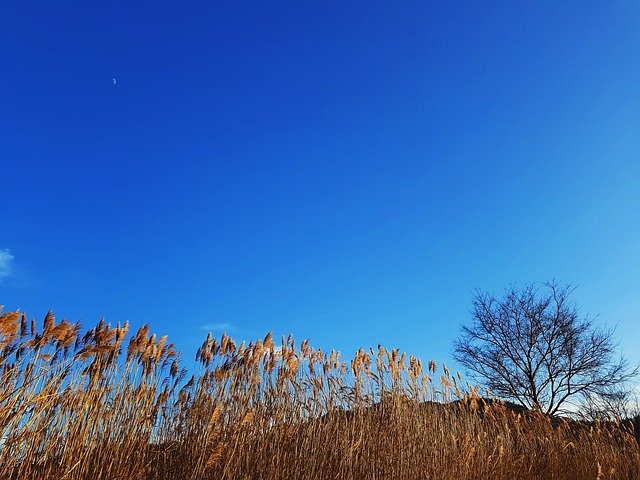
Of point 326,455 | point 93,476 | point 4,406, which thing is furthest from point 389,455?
point 4,406

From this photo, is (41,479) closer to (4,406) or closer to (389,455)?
(4,406)

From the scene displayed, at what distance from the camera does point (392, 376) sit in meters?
5.89

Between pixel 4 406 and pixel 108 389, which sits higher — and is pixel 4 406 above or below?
below

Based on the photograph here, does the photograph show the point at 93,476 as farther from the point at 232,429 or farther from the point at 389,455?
the point at 389,455

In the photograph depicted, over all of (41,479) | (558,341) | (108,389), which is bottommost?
(41,479)

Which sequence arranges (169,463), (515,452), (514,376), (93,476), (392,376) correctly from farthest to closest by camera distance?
(514,376)
(515,452)
(392,376)
(169,463)
(93,476)

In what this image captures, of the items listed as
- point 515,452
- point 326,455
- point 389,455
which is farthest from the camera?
point 515,452

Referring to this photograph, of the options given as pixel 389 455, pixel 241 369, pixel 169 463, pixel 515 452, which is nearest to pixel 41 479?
pixel 169 463

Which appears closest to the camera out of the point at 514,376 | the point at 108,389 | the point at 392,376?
the point at 108,389

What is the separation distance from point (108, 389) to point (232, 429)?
3.66 ft

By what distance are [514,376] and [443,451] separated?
16.7m

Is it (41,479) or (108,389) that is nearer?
(41,479)

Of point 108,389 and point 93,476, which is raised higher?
point 108,389

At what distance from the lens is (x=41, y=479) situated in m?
3.09
